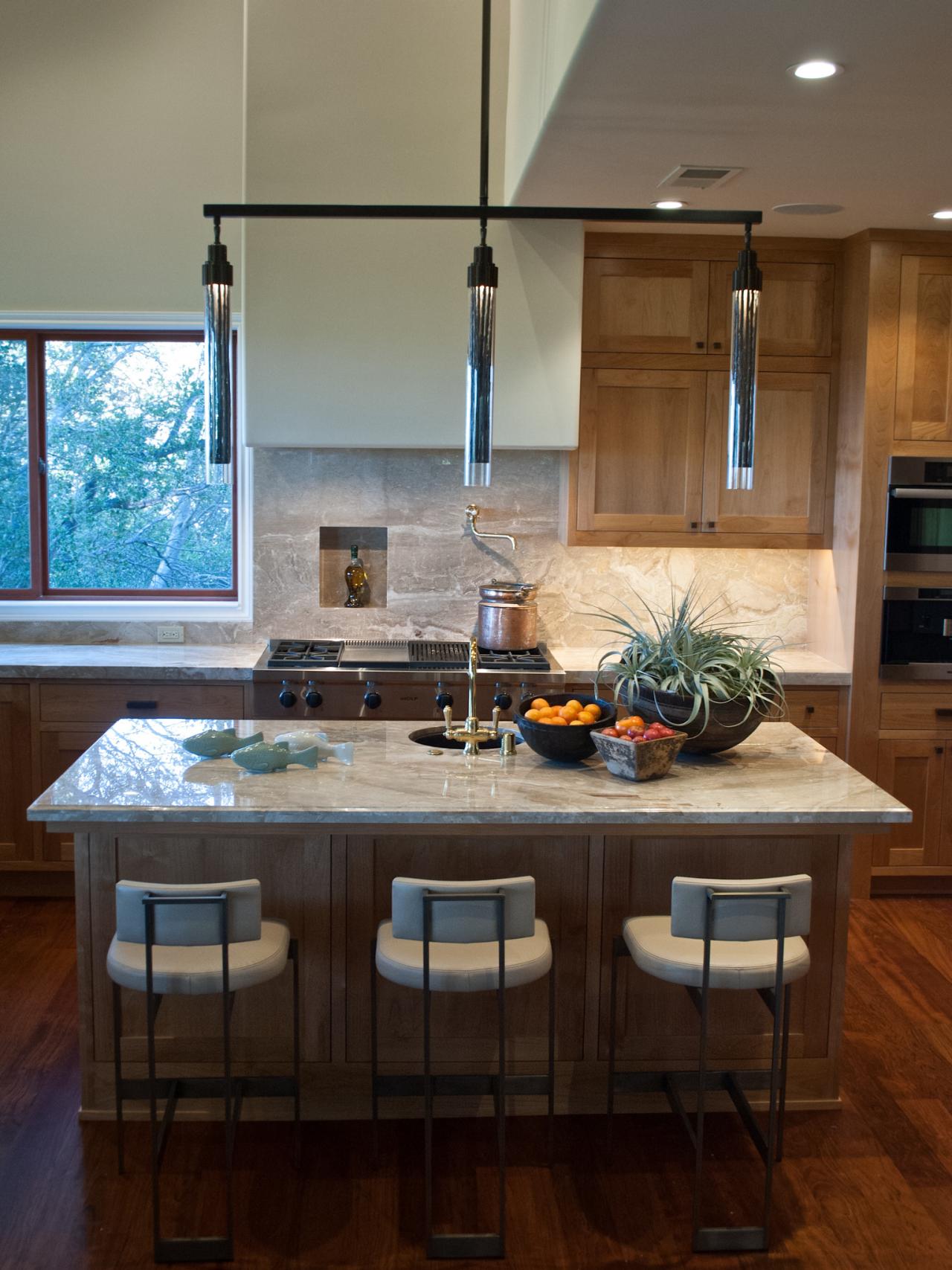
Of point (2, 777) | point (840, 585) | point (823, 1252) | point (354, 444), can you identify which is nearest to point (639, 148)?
point (354, 444)

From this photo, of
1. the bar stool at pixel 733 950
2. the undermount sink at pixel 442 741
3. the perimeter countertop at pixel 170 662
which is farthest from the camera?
the perimeter countertop at pixel 170 662

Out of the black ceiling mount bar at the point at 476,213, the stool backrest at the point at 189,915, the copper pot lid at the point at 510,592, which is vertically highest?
the black ceiling mount bar at the point at 476,213

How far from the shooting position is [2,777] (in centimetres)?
461

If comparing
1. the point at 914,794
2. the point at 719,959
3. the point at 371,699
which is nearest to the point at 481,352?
the point at 719,959

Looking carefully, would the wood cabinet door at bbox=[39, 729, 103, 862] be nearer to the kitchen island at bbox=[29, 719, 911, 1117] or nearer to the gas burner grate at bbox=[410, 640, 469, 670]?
the gas burner grate at bbox=[410, 640, 469, 670]

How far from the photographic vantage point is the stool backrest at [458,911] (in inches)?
100

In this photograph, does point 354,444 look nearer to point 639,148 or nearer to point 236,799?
point 639,148

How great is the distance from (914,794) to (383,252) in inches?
116

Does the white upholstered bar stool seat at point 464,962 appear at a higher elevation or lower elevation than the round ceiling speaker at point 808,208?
lower

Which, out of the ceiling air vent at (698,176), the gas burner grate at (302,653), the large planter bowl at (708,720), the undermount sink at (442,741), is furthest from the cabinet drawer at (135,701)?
the ceiling air vent at (698,176)

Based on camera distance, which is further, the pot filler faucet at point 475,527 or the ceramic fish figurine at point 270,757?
the pot filler faucet at point 475,527

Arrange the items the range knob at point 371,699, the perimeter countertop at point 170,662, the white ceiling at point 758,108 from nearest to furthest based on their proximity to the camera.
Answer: the white ceiling at point 758,108 → the range knob at point 371,699 → the perimeter countertop at point 170,662

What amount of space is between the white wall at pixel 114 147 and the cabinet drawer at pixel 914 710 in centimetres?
320

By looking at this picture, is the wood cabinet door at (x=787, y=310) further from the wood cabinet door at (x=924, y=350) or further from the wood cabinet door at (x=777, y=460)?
the wood cabinet door at (x=924, y=350)
